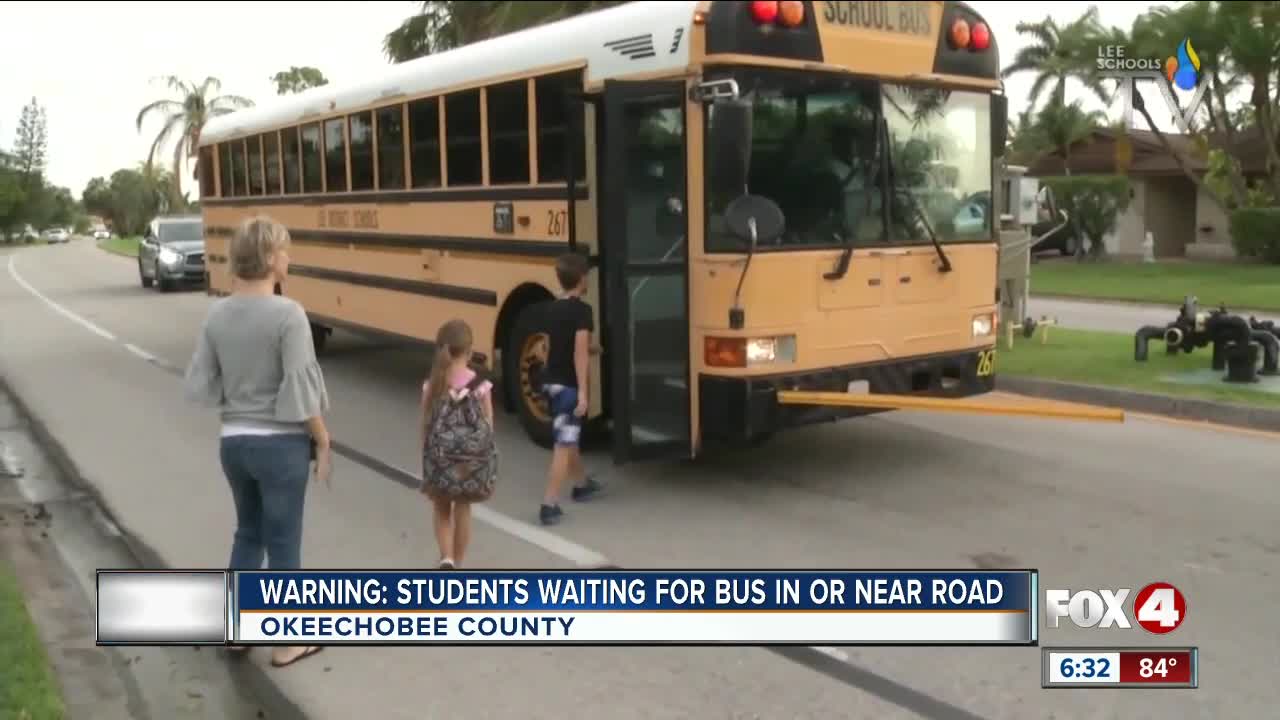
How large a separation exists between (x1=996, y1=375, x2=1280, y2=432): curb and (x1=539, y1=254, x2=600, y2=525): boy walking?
5.32m

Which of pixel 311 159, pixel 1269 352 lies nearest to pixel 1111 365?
pixel 1269 352

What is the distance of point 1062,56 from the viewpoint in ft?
124

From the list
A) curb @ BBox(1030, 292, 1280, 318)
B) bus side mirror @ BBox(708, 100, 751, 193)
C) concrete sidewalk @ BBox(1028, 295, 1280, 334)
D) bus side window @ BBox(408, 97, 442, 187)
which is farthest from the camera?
curb @ BBox(1030, 292, 1280, 318)

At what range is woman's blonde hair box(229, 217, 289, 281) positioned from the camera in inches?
173

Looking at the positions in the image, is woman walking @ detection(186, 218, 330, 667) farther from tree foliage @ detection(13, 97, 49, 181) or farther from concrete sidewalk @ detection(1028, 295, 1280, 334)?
tree foliage @ detection(13, 97, 49, 181)

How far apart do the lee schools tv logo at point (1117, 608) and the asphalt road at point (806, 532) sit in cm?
9

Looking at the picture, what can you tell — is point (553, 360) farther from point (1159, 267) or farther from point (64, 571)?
point (1159, 267)

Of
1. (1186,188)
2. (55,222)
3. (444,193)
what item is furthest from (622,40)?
(55,222)

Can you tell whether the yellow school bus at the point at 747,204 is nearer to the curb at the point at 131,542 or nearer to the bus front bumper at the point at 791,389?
the bus front bumper at the point at 791,389

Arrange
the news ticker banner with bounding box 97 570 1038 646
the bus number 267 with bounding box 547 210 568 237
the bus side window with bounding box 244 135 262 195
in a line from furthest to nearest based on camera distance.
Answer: the bus side window with bounding box 244 135 262 195 < the bus number 267 with bounding box 547 210 568 237 < the news ticker banner with bounding box 97 570 1038 646

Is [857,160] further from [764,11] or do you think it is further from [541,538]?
[541,538]

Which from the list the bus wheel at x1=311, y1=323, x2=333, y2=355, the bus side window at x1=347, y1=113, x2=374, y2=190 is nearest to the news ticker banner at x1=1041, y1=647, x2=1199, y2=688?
the bus side window at x1=347, y1=113, x2=374, y2=190

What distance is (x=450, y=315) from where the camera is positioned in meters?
9.76

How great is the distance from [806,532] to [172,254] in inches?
893
